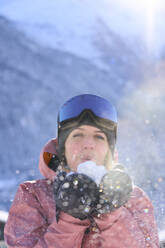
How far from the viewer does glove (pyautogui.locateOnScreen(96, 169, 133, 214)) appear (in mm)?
1321

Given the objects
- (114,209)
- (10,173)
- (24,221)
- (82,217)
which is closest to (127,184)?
(114,209)

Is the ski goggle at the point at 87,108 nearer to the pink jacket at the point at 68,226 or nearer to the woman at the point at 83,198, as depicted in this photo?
the woman at the point at 83,198

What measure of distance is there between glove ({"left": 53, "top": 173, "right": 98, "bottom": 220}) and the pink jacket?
0.13m

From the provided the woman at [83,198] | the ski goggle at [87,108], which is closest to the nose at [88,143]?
the woman at [83,198]

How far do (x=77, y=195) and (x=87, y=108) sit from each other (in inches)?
31.1

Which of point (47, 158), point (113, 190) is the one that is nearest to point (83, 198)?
point (113, 190)

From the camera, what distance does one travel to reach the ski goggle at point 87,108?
1927mm

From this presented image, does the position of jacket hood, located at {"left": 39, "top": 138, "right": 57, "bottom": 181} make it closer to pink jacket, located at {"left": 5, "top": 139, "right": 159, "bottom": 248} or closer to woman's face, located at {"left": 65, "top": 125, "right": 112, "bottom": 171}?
pink jacket, located at {"left": 5, "top": 139, "right": 159, "bottom": 248}

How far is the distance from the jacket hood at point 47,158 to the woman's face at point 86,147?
0.15 meters

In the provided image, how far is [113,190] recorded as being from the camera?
132cm

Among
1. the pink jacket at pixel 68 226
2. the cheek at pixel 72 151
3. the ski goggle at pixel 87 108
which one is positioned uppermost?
the ski goggle at pixel 87 108

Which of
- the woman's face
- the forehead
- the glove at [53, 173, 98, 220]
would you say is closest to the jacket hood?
the woman's face

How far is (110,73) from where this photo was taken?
19.1 meters

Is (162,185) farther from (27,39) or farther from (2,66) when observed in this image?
(27,39)
